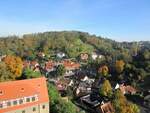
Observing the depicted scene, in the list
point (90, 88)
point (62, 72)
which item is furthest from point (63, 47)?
point (90, 88)

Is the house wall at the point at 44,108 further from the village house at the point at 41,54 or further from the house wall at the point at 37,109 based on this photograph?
the village house at the point at 41,54

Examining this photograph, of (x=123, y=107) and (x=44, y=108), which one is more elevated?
(x=44, y=108)

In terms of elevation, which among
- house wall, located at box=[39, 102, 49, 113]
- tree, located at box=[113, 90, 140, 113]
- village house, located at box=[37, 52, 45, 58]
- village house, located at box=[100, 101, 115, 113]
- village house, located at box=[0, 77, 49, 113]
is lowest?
village house, located at box=[100, 101, 115, 113]

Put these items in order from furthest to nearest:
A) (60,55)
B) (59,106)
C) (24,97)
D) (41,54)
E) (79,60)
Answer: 1. (60,55)
2. (79,60)
3. (41,54)
4. (59,106)
5. (24,97)

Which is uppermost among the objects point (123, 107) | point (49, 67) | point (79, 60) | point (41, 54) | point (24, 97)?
point (24, 97)

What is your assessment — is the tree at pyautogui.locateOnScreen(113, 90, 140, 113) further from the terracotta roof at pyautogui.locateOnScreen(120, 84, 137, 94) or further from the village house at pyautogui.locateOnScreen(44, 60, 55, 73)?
the village house at pyautogui.locateOnScreen(44, 60, 55, 73)

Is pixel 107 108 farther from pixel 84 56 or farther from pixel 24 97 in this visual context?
pixel 84 56

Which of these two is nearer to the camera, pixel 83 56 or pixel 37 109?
pixel 37 109

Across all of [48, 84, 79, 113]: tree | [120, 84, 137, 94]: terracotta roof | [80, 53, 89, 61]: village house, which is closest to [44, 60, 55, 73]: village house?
[80, 53, 89, 61]: village house

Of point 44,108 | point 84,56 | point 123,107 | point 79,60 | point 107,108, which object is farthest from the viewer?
point 84,56

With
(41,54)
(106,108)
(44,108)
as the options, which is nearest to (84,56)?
(41,54)
